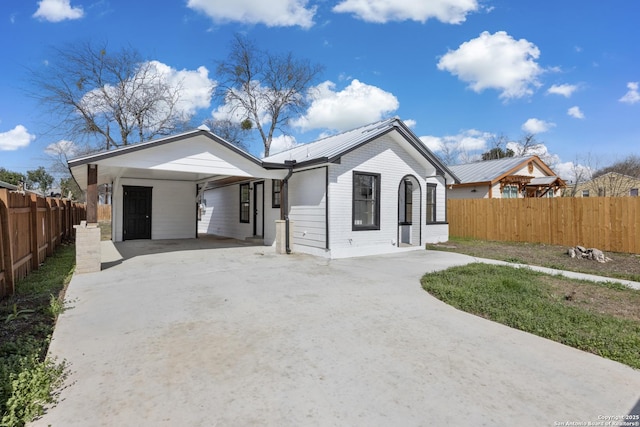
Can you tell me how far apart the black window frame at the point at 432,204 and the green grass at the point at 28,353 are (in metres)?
12.5

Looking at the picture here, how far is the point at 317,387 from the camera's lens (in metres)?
2.69

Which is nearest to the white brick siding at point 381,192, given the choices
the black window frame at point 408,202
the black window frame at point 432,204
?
the black window frame at point 408,202

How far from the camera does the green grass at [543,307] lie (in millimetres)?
3676

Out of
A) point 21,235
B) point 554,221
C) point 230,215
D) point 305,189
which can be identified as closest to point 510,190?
point 554,221

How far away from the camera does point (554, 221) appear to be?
12.8 m

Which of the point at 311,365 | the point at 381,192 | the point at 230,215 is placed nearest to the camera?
the point at 311,365

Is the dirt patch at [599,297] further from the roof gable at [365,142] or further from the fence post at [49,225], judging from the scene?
the fence post at [49,225]

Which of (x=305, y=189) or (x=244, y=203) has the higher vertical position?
(x=305, y=189)

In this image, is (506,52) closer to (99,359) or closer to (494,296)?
(494,296)

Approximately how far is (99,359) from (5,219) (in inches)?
152

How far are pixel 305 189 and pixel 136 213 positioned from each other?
26.6 feet

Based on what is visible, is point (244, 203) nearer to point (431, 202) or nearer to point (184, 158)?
point (184, 158)

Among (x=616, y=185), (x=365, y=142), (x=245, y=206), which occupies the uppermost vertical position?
(x=616, y=185)

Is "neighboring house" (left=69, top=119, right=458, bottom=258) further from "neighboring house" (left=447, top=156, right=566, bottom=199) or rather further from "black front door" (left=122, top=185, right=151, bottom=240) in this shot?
"neighboring house" (left=447, top=156, right=566, bottom=199)
